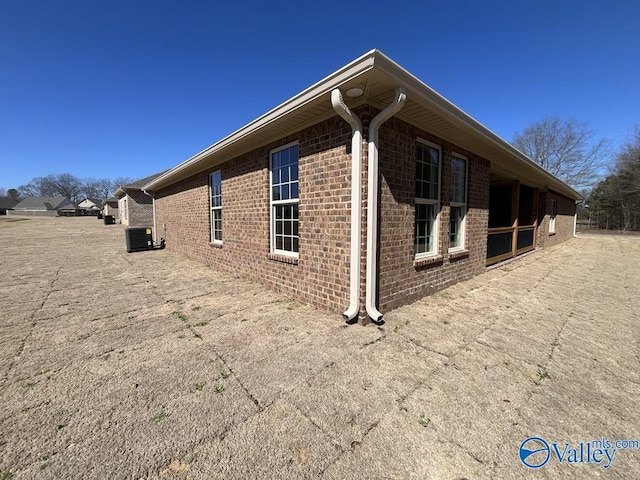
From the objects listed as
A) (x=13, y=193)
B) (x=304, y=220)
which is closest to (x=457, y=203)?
(x=304, y=220)

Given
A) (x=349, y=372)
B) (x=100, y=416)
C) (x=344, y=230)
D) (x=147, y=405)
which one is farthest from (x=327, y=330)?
(x=100, y=416)

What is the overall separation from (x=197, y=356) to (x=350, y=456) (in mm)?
1910

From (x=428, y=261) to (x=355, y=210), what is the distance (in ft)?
6.70

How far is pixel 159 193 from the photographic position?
41.7 ft

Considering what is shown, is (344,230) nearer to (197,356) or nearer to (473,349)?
(473,349)

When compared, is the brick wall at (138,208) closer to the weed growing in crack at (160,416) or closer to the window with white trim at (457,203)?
the window with white trim at (457,203)

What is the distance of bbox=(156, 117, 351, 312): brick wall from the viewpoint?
3809mm

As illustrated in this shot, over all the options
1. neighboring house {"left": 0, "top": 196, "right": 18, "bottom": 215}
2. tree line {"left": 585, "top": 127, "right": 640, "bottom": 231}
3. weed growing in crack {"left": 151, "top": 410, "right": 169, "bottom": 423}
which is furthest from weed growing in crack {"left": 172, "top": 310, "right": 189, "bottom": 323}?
neighboring house {"left": 0, "top": 196, "right": 18, "bottom": 215}

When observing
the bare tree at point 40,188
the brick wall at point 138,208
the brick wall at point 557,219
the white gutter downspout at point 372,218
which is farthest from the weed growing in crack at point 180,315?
the bare tree at point 40,188

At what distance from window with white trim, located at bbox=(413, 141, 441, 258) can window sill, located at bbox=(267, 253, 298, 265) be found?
2101 mm

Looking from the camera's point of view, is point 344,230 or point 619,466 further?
point 344,230

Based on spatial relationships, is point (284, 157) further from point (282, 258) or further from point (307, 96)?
point (282, 258)

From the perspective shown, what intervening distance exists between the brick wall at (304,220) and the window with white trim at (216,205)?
0.62 ft

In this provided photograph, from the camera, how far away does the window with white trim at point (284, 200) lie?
4.77 metres
